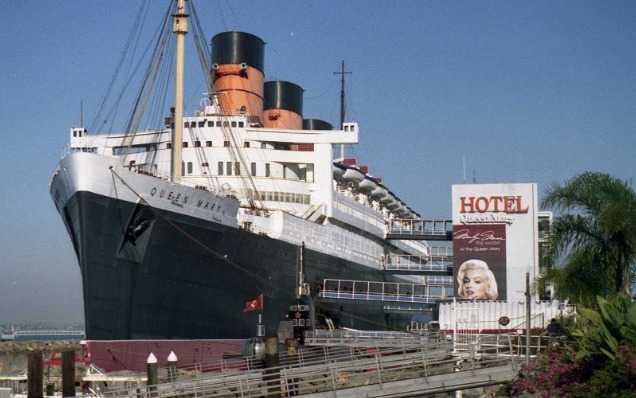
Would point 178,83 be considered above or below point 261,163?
above

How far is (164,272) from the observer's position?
3288 cm

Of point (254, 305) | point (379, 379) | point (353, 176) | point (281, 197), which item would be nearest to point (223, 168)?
point (281, 197)

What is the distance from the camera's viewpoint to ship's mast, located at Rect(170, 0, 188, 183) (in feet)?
116

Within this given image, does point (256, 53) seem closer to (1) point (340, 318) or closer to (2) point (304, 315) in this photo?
(1) point (340, 318)

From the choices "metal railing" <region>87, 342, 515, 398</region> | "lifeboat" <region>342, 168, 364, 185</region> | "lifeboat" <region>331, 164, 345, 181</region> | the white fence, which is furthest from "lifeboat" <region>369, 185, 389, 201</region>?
"metal railing" <region>87, 342, 515, 398</region>

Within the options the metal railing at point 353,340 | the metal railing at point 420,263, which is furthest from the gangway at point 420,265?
the metal railing at point 353,340

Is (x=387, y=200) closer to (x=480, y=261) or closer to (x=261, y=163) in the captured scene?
(x=480, y=261)

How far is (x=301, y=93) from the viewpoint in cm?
5428

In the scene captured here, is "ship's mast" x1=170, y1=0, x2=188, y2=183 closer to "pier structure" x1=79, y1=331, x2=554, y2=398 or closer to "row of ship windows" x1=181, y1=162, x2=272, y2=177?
"row of ship windows" x1=181, y1=162, x2=272, y2=177

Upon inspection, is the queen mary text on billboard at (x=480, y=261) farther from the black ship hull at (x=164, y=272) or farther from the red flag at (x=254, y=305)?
the red flag at (x=254, y=305)

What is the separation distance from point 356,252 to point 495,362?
27.1 metres

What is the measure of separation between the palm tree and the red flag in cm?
1594

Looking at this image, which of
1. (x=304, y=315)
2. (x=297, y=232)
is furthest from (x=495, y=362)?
(x=297, y=232)

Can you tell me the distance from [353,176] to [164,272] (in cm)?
2135
